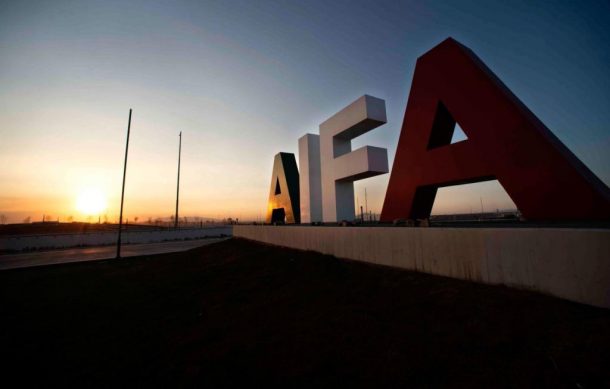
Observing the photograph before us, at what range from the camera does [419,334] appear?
4.71 meters

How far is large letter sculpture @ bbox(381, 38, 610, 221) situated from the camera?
6.77 meters

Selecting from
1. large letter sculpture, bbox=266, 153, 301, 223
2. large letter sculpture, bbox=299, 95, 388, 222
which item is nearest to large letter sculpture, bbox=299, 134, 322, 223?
large letter sculpture, bbox=299, 95, 388, 222

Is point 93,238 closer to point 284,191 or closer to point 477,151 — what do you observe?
point 284,191

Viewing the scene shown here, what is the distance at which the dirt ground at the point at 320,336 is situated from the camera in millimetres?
3701

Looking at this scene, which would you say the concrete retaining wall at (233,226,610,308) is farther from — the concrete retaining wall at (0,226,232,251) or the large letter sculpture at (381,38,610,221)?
the concrete retaining wall at (0,226,232,251)

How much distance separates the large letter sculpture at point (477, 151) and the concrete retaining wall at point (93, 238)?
3655cm

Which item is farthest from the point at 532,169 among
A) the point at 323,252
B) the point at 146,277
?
the point at 146,277

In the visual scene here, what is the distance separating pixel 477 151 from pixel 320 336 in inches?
310

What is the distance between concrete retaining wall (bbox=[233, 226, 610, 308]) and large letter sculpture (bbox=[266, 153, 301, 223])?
11.6 metres

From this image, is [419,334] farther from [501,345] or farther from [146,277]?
[146,277]

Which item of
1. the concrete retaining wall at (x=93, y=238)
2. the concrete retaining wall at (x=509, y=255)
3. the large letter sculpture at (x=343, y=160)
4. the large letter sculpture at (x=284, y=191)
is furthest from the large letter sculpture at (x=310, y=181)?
the concrete retaining wall at (x=93, y=238)

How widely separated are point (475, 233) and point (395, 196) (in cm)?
542

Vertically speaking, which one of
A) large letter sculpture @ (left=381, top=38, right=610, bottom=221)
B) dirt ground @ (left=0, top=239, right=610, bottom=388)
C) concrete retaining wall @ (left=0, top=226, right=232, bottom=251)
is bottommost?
dirt ground @ (left=0, top=239, right=610, bottom=388)

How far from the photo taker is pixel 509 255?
17.4 ft
